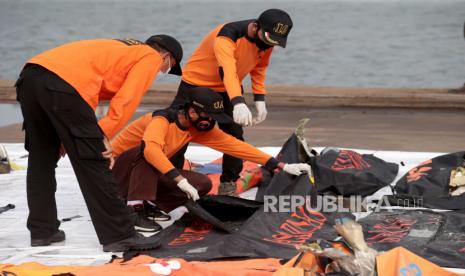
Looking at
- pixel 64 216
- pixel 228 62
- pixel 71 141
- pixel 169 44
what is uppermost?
pixel 169 44

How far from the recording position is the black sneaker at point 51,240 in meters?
4.18

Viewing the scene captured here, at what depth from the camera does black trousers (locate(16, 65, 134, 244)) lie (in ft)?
12.9

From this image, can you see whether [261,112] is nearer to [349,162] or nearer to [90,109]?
[349,162]

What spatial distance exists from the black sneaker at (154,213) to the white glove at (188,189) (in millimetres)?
343

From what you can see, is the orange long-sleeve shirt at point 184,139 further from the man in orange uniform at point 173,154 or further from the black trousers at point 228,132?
the black trousers at point 228,132

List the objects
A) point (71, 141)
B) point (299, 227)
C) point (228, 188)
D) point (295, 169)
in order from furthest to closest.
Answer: point (228, 188) < point (295, 169) < point (299, 227) < point (71, 141)

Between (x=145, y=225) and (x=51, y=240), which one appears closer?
(x=51, y=240)

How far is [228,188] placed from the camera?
16.7 feet

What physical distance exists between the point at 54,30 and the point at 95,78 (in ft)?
145

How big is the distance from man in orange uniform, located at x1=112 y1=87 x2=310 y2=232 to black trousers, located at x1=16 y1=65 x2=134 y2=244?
1.22 feet

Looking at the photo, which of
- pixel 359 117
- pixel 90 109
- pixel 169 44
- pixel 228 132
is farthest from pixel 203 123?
pixel 359 117

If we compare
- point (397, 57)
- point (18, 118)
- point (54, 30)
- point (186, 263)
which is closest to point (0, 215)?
point (186, 263)

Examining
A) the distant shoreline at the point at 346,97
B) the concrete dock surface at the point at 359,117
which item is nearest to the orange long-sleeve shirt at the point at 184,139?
the concrete dock surface at the point at 359,117

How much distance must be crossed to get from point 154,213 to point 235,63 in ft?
2.88
